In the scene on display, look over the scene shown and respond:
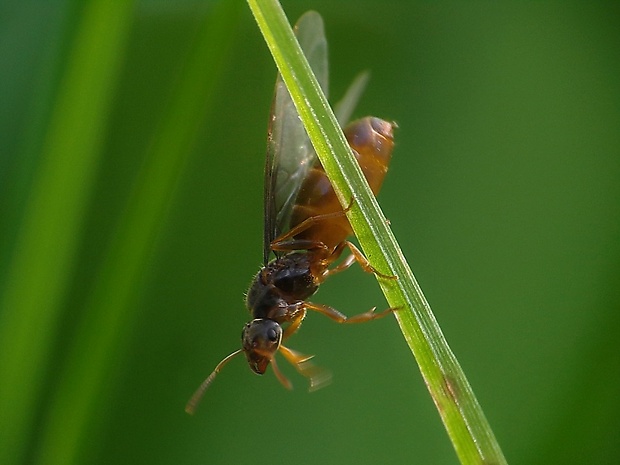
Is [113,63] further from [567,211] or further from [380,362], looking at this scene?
[567,211]

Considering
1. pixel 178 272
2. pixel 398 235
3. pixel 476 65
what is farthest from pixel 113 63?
pixel 476 65

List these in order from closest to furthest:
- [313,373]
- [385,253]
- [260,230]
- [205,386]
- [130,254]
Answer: [385,253], [130,254], [205,386], [313,373], [260,230]

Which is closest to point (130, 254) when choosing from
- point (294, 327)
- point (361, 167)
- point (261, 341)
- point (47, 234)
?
point (47, 234)

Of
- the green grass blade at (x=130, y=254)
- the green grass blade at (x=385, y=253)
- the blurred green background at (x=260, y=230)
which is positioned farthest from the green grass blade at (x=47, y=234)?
the green grass blade at (x=385, y=253)

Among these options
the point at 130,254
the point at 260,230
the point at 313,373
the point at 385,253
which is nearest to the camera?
the point at 385,253

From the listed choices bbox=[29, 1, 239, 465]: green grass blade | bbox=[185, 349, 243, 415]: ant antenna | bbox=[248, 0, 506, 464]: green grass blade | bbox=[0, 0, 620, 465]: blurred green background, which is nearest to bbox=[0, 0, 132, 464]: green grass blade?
bbox=[0, 0, 620, 465]: blurred green background

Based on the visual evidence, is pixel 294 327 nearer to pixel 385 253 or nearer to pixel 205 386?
pixel 205 386

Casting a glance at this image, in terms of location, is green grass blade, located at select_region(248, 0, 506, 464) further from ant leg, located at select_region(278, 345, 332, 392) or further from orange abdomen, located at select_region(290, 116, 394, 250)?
ant leg, located at select_region(278, 345, 332, 392)
